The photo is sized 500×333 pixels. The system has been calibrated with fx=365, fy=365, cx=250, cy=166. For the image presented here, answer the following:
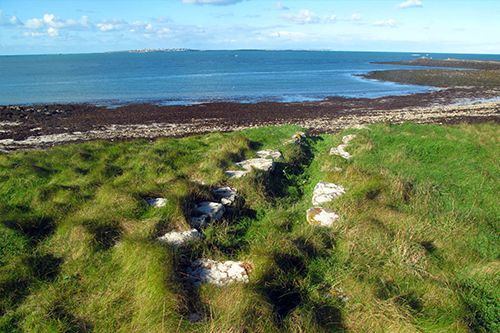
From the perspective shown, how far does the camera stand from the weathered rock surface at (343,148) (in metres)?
13.2

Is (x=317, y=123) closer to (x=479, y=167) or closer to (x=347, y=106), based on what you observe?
(x=347, y=106)

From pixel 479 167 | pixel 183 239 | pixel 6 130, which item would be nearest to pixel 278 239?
pixel 183 239

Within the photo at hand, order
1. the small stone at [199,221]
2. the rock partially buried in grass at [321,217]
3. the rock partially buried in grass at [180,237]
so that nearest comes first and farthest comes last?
the rock partially buried in grass at [180,237]
the small stone at [199,221]
the rock partially buried in grass at [321,217]

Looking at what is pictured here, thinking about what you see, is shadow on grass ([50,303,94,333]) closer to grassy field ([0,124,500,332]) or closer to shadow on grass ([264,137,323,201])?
grassy field ([0,124,500,332])

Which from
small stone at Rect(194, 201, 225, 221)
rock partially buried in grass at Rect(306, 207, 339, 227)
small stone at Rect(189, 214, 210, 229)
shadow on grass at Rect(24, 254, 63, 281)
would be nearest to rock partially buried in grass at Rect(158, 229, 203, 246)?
small stone at Rect(189, 214, 210, 229)

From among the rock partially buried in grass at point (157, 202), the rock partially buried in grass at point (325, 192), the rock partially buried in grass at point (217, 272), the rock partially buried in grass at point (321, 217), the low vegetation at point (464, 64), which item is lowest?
the rock partially buried in grass at point (217, 272)

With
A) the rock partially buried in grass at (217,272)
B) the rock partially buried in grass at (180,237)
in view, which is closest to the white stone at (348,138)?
the rock partially buried in grass at (180,237)

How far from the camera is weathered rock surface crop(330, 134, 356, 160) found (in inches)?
521

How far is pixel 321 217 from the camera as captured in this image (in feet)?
27.3

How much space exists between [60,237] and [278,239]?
430cm

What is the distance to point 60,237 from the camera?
721 cm

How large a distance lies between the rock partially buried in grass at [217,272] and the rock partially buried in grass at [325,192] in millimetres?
3447

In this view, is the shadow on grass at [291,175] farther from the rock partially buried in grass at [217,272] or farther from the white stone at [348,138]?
the rock partially buried in grass at [217,272]

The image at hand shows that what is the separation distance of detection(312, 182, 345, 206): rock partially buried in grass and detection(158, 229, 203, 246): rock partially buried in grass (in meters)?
3.40
